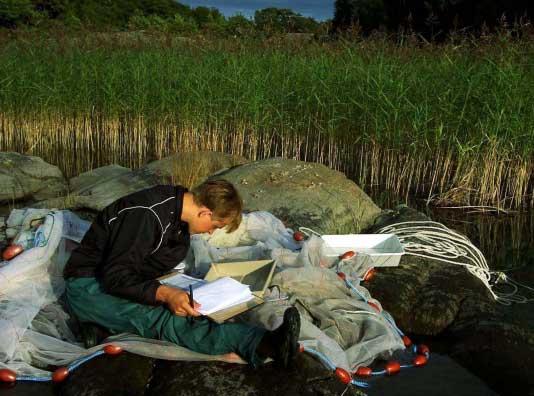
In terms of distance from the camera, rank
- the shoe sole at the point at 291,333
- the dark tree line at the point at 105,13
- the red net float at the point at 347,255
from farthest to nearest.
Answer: the dark tree line at the point at 105,13 → the red net float at the point at 347,255 → the shoe sole at the point at 291,333

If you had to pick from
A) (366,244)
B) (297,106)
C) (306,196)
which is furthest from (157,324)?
(297,106)

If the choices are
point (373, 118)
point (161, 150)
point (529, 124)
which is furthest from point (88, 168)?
point (529, 124)

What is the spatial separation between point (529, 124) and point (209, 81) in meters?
3.73

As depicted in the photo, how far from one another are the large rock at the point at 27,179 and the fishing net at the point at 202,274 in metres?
2.73

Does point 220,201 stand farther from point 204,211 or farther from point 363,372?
point 363,372

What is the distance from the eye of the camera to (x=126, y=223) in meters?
3.42

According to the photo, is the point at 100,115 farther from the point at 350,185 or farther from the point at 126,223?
the point at 126,223

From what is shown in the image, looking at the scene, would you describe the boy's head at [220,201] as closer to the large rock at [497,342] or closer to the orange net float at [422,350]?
the orange net float at [422,350]

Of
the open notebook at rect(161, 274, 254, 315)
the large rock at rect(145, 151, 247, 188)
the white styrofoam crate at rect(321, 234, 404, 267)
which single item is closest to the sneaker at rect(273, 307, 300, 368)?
the open notebook at rect(161, 274, 254, 315)

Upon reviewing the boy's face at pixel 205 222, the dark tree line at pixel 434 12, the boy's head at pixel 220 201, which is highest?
the dark tree line at pixel 434 12

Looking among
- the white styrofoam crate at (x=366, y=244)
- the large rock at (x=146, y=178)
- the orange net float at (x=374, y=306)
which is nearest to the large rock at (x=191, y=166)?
the large rock at (x=146, y=178)

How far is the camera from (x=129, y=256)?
3.40 metres

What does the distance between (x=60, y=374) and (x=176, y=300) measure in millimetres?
663

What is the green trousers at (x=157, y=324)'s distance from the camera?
3252 millimetres
